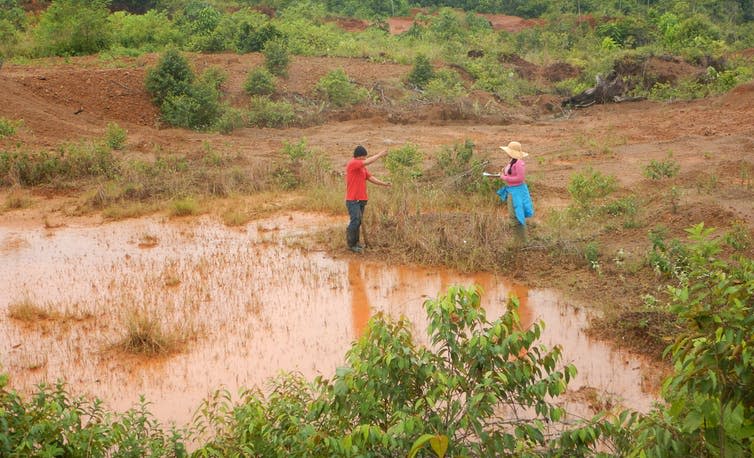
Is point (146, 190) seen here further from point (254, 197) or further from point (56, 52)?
point (56, 52)

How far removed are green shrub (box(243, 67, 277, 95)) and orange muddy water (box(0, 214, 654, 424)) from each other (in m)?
9.26

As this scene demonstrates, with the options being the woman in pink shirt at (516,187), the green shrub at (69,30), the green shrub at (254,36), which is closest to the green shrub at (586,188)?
the woman in pink shirt at (516,187)

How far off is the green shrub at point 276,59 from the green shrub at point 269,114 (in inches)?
99.3

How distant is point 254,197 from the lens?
47.0ft

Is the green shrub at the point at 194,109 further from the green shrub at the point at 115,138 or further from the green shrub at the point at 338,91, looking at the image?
the green shrub at the point at 338,91

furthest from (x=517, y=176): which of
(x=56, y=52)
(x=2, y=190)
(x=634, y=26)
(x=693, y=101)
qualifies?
(x=634, y=26)

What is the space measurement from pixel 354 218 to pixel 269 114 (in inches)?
398

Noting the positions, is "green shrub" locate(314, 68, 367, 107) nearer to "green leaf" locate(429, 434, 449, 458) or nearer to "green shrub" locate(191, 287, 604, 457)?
"green shrub" locate(191, 287, 604, 457)

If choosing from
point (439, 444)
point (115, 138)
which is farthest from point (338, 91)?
point (439, 444)

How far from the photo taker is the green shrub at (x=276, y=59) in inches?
904

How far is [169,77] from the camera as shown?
2009 cm

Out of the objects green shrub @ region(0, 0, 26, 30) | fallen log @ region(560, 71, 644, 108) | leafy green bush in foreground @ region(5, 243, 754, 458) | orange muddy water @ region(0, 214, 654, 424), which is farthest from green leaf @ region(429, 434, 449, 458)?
green shrub @ region(0, 0, 26, 30)

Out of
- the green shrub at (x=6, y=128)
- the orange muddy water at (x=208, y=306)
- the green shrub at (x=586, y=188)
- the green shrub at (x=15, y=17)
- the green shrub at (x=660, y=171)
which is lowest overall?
the orange muddy water at (x=208, y=306)

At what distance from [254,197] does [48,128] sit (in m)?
6.10
